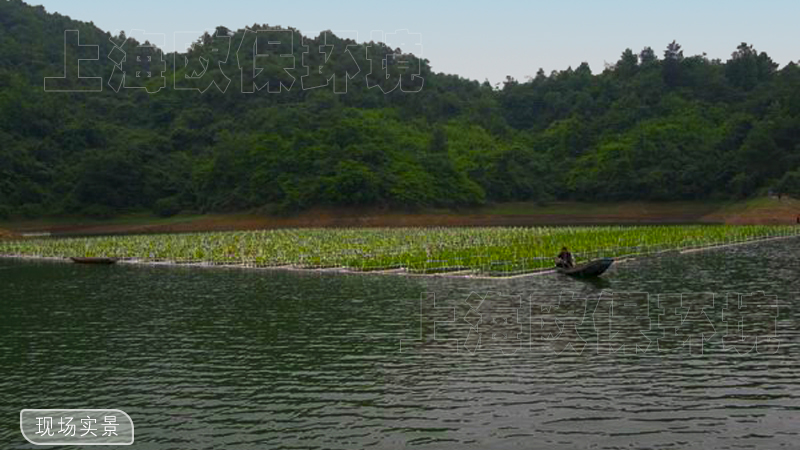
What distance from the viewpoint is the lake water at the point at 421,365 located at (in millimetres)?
19078

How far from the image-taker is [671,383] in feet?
74.6

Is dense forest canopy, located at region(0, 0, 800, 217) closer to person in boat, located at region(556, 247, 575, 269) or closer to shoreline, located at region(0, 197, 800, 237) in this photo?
shoreline, located at region(0, 197, 800, 237)

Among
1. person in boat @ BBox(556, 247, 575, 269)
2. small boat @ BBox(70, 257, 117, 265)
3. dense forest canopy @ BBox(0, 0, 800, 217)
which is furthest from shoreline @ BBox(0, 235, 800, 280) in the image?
dense forest canopy @ BBox(0, 0, 800, 217)

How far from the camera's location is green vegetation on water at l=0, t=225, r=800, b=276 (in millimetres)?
56688

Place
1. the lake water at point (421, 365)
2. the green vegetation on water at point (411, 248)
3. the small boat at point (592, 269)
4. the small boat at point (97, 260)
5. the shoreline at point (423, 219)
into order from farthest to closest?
1. the shoreline at point (423, 219)
2. the small boat at point (97, 260)
3. the green vegetation on water at point (411, 248)
4. the small boat at point (592, 269)
5. the lake water at point (421, 365)

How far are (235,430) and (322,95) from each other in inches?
6563

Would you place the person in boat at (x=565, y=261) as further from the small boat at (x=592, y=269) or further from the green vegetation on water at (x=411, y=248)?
the green vegetation on water at (x=411, y=248)

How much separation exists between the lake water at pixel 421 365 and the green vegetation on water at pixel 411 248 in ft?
33.3

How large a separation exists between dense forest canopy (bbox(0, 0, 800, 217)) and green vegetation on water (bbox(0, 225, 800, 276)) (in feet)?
148

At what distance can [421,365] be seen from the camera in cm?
2561

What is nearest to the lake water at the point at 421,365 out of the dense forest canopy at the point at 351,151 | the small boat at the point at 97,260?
the small boat at the point at 97,260

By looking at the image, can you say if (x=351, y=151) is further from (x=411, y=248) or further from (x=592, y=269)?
(x=592, y=269)

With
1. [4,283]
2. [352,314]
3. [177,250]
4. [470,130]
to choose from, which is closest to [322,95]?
[470,130]

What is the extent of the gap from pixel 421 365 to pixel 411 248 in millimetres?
43587
